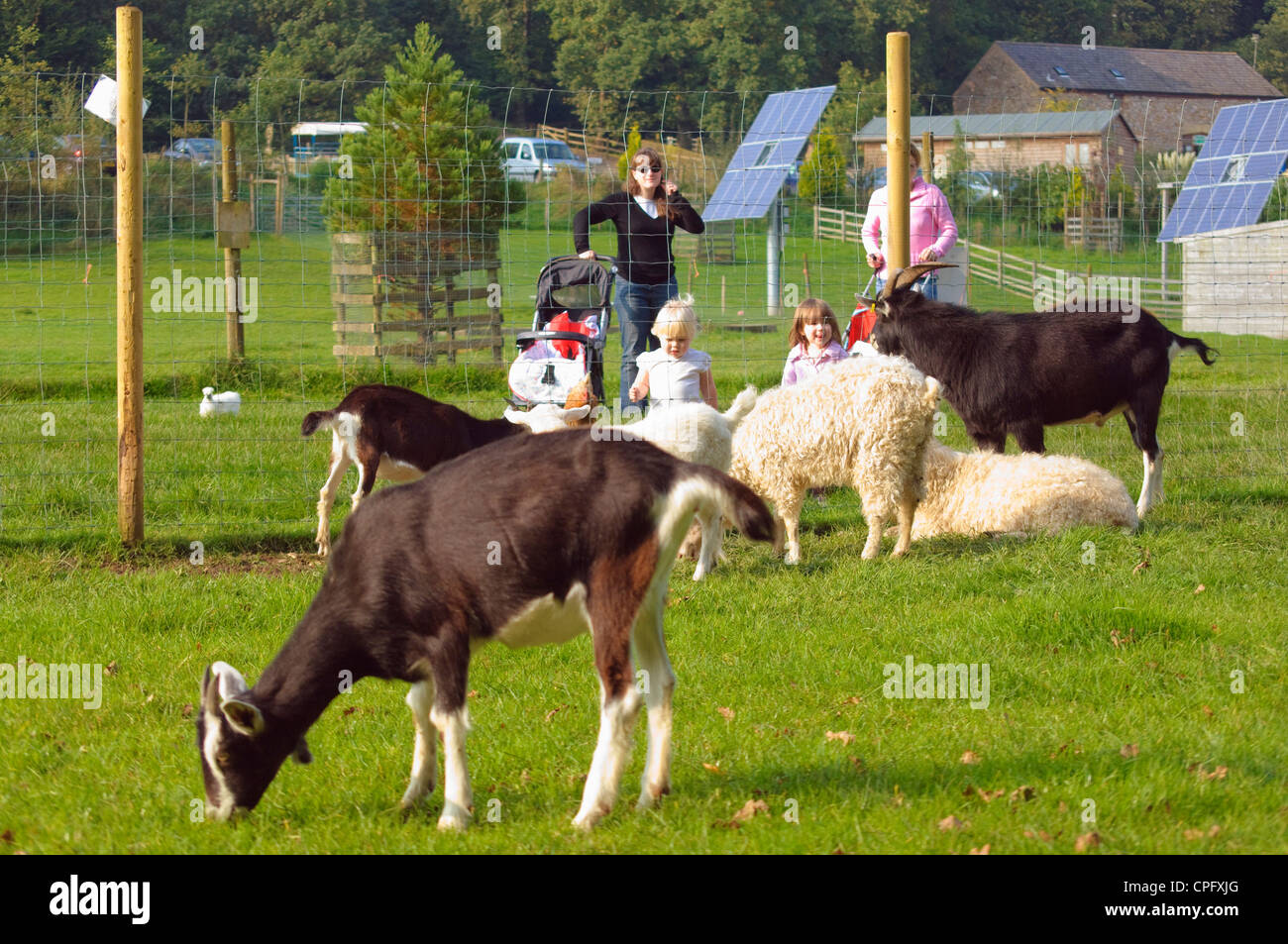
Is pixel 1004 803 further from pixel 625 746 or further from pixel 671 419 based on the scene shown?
pixel 671 419

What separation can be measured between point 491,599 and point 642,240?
18.4 ft

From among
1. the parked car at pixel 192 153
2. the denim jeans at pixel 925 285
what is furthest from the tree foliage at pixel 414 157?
the denim jeans at pixel 925 285

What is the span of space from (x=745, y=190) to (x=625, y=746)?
976 centimetres

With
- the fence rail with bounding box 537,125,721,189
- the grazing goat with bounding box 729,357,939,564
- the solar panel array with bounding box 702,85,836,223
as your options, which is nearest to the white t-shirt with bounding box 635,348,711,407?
the grazing goat with bounding box 729,357,939,564

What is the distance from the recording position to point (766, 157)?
13320 millimetres

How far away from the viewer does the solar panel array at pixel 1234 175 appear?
12367 mm

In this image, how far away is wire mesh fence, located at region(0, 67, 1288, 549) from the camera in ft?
31.6

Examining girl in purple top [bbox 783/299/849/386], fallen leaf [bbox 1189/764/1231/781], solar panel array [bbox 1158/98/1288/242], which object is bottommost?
fallen leaf [bbox 1189/764/1231/781]

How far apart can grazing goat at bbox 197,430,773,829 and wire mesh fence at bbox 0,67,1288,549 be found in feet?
14.6

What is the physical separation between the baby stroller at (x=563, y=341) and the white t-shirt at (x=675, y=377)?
0.91m

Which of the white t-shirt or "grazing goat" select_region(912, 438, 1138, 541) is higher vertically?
the white t-shirt

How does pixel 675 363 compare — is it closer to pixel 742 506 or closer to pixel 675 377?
pixel 675 377

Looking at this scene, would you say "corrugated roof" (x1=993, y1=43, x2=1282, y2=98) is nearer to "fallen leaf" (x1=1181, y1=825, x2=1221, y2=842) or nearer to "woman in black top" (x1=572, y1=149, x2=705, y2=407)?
"woman in black top" (x1=572, y1=149, x2=705, y2=407)

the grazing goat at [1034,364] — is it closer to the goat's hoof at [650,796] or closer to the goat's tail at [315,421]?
the goat's tail at [315,421]
